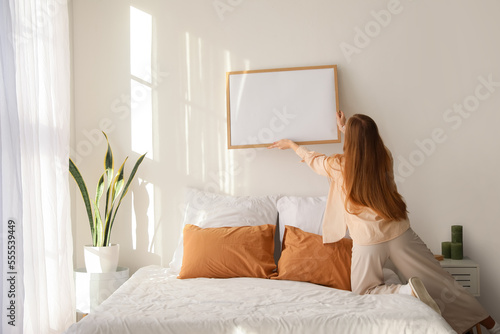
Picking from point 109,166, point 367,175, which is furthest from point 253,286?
point 109,166

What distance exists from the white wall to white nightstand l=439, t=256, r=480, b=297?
308 millimetres

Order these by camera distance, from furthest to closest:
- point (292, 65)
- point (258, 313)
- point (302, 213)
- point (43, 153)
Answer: point (292, 65) → point (302, 213) → point (43, 153) → point (258, 313)

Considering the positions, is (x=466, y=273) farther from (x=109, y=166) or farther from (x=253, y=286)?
(x=109, y=166)

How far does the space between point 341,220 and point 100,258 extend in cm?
166

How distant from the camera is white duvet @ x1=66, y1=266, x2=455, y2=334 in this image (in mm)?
2299

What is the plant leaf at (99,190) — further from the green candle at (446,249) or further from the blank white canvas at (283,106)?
the green candle at (446,249)

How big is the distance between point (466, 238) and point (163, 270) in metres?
2.17

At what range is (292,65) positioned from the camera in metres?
3.93

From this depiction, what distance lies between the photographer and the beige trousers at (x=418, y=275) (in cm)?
305

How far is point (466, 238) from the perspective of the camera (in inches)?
151

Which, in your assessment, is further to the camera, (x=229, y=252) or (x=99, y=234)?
(x=99, y=234)

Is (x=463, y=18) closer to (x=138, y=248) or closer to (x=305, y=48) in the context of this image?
(x=305, y=48)

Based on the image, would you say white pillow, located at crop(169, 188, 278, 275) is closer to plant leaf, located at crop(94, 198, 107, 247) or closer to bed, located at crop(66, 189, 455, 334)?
bed, located at crop(66, 189, 455, 334)

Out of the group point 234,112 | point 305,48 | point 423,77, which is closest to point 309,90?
point 305,48
